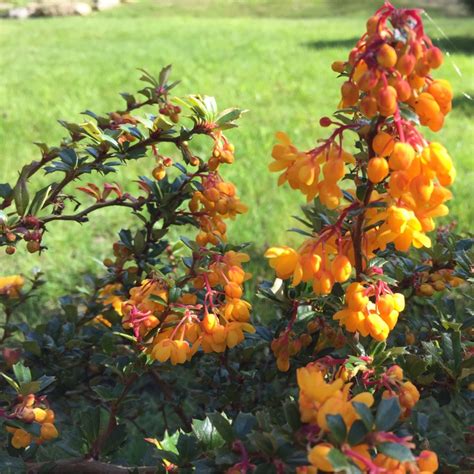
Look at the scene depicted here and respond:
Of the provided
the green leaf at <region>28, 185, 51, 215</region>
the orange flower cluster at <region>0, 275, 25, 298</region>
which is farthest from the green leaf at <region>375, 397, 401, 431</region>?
the orange flower cluster at <region>0, 275, 25, 298</region>

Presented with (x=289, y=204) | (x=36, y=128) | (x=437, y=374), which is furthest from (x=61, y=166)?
(x=36, y=128)

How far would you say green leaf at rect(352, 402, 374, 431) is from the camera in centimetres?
63

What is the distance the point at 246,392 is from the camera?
3.98 feet

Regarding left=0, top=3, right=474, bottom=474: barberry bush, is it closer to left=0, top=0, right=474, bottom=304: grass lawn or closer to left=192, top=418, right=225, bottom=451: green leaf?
left=192, top=418, right=225, bottom=451: green leaf

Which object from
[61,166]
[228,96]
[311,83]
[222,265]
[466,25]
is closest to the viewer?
[222,265]

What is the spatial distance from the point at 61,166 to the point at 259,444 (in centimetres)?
59

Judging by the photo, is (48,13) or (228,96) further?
(48,13)

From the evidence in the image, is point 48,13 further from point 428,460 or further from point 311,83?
point 428,460

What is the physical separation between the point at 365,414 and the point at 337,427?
0.10 ft

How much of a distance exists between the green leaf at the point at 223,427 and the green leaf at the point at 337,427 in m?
0.16

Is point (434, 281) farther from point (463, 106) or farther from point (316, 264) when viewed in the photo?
point (463, 106)

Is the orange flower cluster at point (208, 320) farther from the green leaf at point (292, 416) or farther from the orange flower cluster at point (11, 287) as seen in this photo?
the orange flower cluster at point (11, 287)

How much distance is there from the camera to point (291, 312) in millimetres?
1043

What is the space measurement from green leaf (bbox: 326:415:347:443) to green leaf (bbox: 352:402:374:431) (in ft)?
0.06
